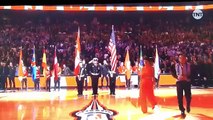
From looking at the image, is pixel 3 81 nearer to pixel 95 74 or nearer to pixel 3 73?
pixel 3 73

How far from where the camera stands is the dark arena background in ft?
11.3

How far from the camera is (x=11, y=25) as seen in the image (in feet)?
11.5

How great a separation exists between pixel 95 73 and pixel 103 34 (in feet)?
1.19

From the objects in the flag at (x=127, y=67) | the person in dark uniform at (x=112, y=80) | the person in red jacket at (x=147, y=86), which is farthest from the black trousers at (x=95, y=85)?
the person in red jacket at (x=147, y=86)

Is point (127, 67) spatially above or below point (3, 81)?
above

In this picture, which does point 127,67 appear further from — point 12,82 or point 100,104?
point 12,82

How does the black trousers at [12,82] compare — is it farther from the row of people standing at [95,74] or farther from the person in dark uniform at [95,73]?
the person in dark uniform at [95,73]

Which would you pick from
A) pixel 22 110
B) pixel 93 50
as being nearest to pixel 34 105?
pixel 22 110

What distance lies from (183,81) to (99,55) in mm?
793

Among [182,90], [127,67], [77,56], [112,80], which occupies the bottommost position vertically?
[182,90]

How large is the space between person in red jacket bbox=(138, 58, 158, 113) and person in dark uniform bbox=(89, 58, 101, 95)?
1.31 ft

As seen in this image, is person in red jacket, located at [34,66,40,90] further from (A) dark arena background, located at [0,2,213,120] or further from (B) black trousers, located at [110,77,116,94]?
(B) black trousers, located at [110,77,116,94]

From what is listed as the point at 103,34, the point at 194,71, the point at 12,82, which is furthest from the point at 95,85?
the point at 194,71

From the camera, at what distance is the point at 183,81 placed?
3.47m
